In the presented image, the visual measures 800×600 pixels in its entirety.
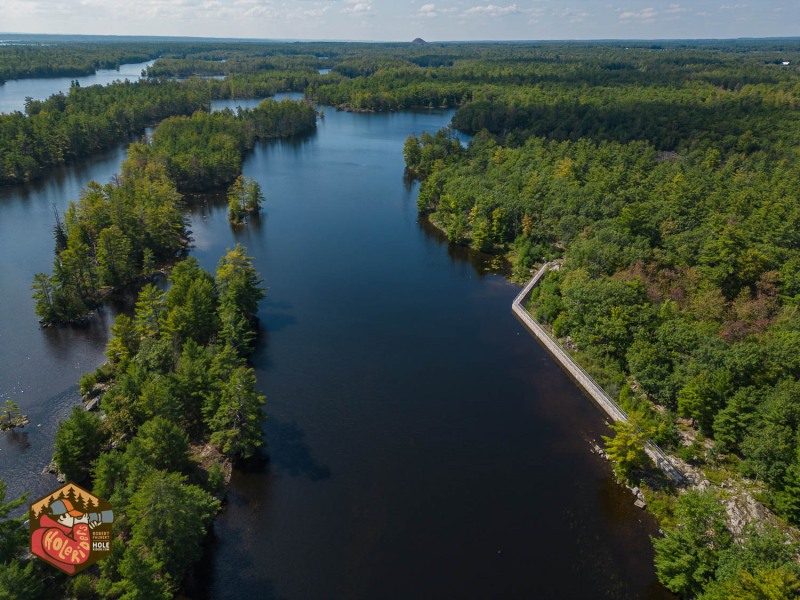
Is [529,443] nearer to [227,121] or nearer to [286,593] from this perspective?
[286,593]

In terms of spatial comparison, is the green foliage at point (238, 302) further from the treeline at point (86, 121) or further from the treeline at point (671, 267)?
the treeline at point (86, 121)

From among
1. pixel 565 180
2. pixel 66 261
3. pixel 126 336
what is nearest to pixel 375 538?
pixel 126 336

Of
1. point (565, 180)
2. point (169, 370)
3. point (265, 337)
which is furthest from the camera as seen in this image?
point (565, 180)

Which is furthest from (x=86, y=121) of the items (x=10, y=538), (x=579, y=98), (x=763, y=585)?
(x=763, y=585)

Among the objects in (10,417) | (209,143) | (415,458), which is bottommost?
(415,458)

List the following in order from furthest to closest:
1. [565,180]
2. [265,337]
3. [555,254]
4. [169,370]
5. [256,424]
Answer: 1. [565,180]
2. [555,254]
3. [265,337]
4. [169,370]
5. [256,424]

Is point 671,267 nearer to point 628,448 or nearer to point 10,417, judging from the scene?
point 628,448

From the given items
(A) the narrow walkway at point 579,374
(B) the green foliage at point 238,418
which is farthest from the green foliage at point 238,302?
(A) the narrow walkway at point 579,374
